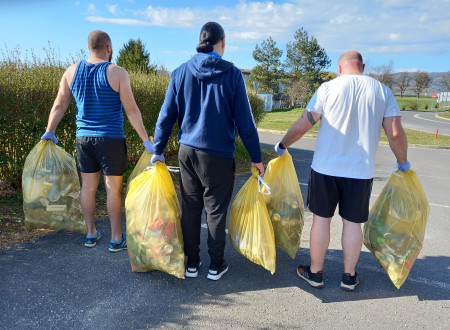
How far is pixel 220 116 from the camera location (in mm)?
2568

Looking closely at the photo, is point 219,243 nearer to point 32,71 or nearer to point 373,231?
point 373,231

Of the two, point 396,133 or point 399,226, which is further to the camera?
point 399,226

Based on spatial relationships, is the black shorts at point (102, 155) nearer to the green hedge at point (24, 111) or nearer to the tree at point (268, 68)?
the green hedge at point (24, 111)

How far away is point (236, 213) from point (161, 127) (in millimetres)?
947

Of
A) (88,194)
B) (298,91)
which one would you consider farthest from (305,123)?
(298,91)

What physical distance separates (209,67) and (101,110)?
3.56 ft

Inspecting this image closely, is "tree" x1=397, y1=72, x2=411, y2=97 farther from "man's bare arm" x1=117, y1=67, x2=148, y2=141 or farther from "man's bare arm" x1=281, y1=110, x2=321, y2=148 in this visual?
"man's bare arm" x1=117, y1=67, x2=148, y2=141

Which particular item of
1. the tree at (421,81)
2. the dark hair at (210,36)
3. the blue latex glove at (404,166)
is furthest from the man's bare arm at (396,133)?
the tree at (421,81)

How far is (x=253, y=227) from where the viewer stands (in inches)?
109

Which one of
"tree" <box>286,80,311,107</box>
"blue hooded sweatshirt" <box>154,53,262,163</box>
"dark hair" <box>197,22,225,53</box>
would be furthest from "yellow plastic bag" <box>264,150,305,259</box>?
"tree" <box>286,80,311,107</box>

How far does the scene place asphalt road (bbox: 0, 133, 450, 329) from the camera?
2.33 meters

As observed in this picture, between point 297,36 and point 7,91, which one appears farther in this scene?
point 297,36

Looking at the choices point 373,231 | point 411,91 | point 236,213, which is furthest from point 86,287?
point 411,91

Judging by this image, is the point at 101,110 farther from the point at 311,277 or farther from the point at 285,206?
the point at 311,277
